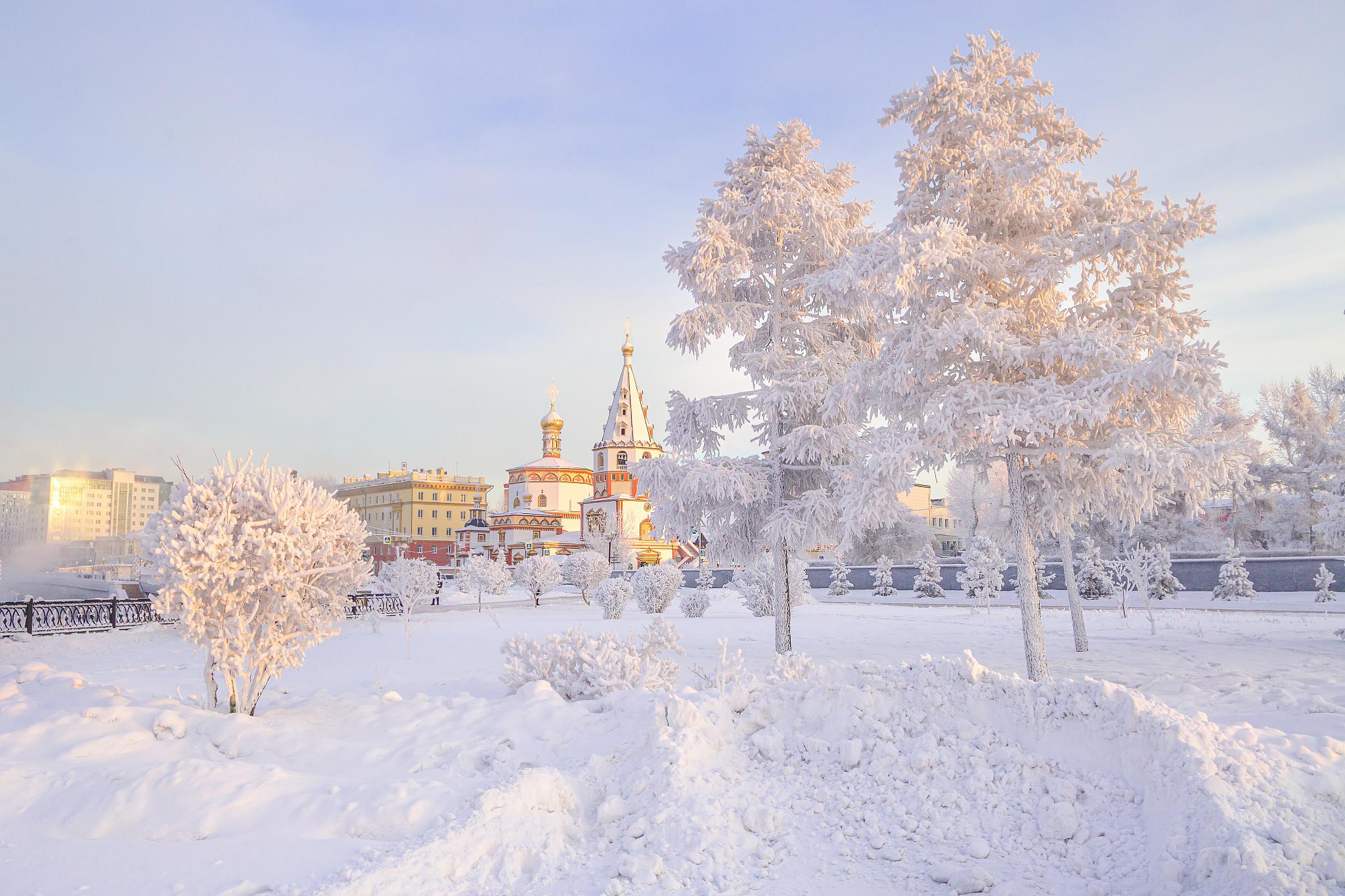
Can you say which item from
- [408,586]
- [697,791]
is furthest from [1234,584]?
[697,791]

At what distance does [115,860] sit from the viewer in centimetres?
439

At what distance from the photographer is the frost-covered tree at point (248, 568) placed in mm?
6785

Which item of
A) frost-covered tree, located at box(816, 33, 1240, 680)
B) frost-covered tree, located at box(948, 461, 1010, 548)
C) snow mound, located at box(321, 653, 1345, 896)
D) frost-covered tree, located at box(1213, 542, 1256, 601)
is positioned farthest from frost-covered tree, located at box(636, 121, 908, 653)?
frost-covered tree, located at box(948, 461, 1010, 548)

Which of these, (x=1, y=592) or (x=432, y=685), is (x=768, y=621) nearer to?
(x=432, y=685)

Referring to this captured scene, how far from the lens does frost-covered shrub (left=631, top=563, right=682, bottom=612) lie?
81.7 ft

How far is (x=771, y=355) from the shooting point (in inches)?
521

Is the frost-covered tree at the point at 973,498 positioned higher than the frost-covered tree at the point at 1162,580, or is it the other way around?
the frost-covered tree at the point at 973,498

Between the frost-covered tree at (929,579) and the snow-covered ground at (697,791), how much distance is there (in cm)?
2513

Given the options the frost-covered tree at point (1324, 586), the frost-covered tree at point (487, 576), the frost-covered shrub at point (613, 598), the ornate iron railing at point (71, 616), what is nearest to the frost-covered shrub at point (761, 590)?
the frost-covered shrub at point (613, 598)

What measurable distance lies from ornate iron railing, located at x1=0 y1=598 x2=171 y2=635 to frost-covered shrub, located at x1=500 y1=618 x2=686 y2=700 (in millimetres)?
14178

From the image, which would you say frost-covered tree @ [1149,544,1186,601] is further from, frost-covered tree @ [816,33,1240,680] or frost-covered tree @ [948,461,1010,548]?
frost-covered tree @ [948,461,1010,548]

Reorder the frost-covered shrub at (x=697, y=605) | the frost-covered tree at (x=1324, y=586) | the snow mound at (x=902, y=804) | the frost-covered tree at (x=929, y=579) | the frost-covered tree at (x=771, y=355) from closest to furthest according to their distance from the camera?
the snow mound at (x=902, y=804) → the frost-covered tree at (x=771, y=355) → the frost-covered tree at (x=1324, y=586) → the frost-covered shrub at (x=697, y=605) → the frost-covered tree at (x=929, y=579)

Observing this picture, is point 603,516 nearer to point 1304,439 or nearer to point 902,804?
point 1304,439

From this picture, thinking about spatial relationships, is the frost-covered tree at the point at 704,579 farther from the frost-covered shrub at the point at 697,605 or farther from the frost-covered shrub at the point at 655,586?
the frost-covered shrub at the point at 697,605
